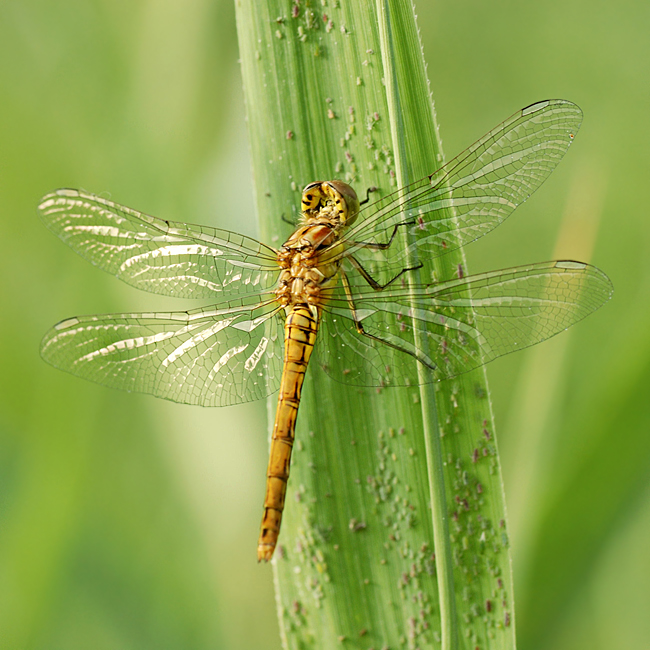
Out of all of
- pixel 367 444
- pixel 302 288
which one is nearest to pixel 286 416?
pixel 367 444

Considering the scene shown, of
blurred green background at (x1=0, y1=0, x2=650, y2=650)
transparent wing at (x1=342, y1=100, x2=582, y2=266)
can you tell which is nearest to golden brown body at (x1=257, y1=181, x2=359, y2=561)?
transparent wing at (x1=342, y1=100, x2=582, y2=266)

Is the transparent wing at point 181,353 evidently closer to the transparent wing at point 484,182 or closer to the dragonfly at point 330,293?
the dragonfly at point 330,293

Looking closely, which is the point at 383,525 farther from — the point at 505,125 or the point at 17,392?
the point at 17,392

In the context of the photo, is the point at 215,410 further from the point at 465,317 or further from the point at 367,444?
the point at 465,317

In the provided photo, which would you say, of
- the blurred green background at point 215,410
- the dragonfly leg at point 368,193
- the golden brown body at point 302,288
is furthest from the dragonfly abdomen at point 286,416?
the blurred green background at point 215,410

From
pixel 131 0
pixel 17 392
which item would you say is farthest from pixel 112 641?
pixel 131 0
